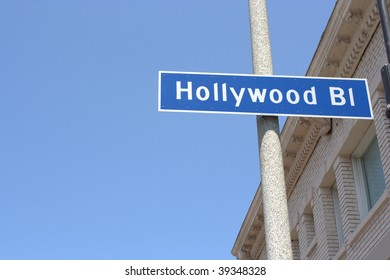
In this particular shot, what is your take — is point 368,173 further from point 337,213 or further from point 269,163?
point 269,163

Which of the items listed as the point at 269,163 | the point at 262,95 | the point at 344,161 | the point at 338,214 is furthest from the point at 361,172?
the point at 269,163

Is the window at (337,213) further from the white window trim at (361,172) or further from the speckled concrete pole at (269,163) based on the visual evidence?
the speckled concrete pole at (269,163)

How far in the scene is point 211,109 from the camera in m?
6.14

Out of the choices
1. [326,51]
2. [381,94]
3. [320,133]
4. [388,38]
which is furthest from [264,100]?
[320,133]

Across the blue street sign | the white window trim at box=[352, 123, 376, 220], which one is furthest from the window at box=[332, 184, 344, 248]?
the blue street sign

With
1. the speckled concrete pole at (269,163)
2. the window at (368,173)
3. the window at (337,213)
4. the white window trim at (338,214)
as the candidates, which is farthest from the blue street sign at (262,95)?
the window at (337,213)

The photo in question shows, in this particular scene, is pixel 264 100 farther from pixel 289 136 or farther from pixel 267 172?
pixel 289 136

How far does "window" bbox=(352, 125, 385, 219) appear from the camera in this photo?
1400 centimetres

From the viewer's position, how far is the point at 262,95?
6.20 metres

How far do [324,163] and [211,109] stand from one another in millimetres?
10609

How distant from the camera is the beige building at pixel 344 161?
12930mm

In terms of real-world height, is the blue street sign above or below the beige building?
below

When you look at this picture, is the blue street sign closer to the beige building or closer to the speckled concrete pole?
the speckled concrete pole

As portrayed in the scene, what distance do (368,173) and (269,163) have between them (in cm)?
954
